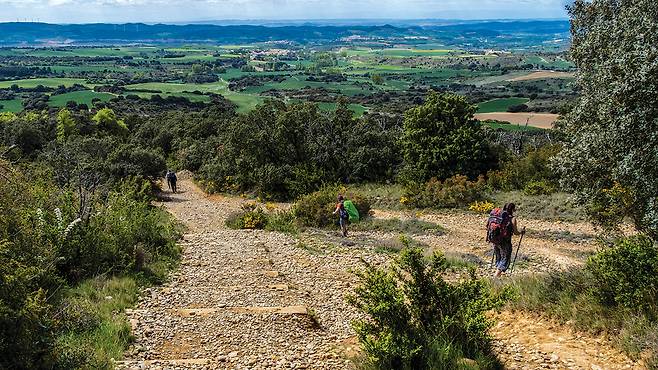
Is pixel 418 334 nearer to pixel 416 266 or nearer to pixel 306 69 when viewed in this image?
pixel 416 266

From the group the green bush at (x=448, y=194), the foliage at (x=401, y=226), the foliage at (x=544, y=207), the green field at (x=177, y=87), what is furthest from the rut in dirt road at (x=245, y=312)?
the green field at (x=177, y=87)

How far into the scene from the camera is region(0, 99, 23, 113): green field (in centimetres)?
7686

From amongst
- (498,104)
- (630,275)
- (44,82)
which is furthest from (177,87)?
(630,275)

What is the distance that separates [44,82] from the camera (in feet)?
387

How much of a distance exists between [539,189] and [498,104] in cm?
7224

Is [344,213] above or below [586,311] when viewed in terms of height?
below

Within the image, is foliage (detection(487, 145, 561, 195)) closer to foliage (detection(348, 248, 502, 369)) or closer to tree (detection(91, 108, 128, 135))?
foliage (detection(348, 248, 502, 369))

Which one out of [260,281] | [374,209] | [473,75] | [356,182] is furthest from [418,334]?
[473,75]

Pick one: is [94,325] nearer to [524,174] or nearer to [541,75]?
[524,174]

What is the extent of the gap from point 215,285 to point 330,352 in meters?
4.42

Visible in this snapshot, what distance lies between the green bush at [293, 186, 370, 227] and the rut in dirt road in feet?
11.2

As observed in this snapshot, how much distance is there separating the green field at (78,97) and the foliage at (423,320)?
88.1m

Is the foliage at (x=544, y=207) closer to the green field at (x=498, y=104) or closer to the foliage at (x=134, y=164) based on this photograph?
the foliage at (x=134, y=164)

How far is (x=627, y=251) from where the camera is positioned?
23.5 ft
